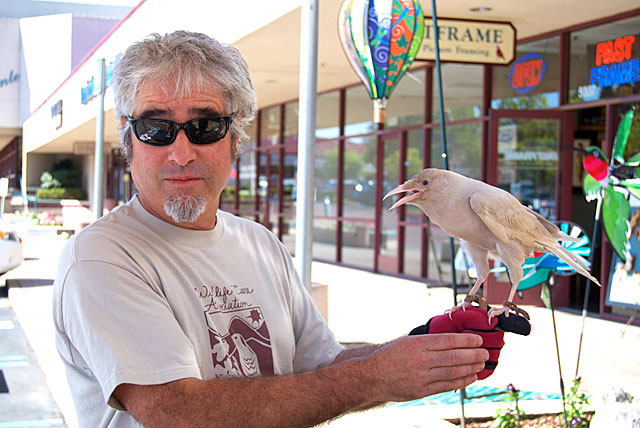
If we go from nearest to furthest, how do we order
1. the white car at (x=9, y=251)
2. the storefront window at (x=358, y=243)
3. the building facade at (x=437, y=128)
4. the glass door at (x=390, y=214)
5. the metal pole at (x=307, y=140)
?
1. the metal pole at (x=307, y=140)
2. the building facade at (x=437, y=128)
3. the white car at (x=9, y=251)
4. the glass door at (x=390, y=214)
5. the storefront window at (x=358, y=243)

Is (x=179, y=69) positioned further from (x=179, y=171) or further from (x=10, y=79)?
(x=10, y=79)

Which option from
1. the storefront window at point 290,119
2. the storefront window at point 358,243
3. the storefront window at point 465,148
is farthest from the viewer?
the storefront window at point 290,119

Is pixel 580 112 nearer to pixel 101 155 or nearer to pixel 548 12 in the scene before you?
pixel 548 12

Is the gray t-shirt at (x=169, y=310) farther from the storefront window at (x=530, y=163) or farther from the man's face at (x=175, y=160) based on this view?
the storefront window at (x=530, y=163)

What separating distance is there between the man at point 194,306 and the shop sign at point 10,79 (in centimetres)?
2293

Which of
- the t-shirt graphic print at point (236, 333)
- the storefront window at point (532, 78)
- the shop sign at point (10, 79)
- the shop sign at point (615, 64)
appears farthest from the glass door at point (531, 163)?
the shop sign at point (10, 79)

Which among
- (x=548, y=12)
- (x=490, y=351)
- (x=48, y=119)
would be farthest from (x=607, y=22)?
(x=48, y=119)

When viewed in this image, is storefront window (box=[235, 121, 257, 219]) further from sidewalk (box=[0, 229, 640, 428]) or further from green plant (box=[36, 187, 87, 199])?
green plant (box=[36, 187, 87, 199])

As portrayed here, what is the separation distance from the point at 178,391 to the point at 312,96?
7.38ft

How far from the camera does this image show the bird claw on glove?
4.82 feet

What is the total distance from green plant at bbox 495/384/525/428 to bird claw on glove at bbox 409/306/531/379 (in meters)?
2.39

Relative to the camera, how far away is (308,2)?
3518mm

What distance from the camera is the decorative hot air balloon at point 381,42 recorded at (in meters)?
3.64

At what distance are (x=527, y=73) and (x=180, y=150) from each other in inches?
290
